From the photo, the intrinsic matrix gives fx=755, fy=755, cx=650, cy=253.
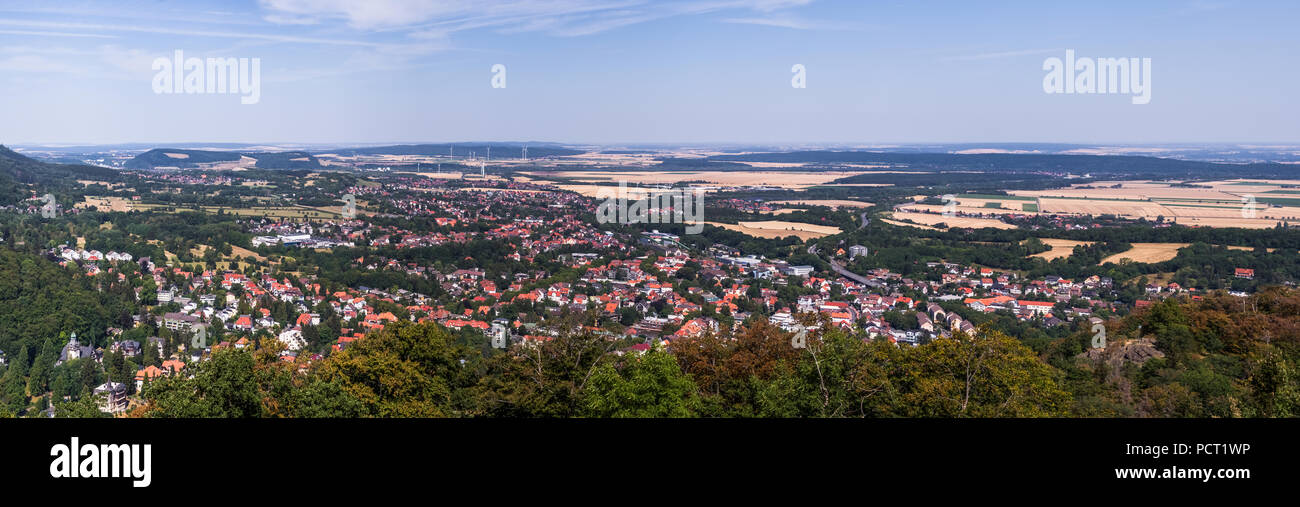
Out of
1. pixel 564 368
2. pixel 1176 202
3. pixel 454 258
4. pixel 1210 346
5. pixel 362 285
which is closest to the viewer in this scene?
pixel 564 368

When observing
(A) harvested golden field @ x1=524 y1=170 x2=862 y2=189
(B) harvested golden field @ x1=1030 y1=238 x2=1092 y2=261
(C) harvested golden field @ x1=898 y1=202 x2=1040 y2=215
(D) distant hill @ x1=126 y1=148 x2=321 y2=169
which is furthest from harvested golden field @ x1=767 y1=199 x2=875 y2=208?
(D) distant hill @ x1=126 y1=148 x2=321 y2=169

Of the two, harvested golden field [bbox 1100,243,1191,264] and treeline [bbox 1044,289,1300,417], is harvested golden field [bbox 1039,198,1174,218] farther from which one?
treeline [bbox 1044,289,1300,417]

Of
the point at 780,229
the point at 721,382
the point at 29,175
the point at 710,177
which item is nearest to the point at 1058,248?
the point at 780,229

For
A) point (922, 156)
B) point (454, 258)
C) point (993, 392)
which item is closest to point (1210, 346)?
point (993, 392)

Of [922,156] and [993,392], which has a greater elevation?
[922,156]

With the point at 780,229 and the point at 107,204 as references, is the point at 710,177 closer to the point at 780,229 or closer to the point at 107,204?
the point at 780,229
